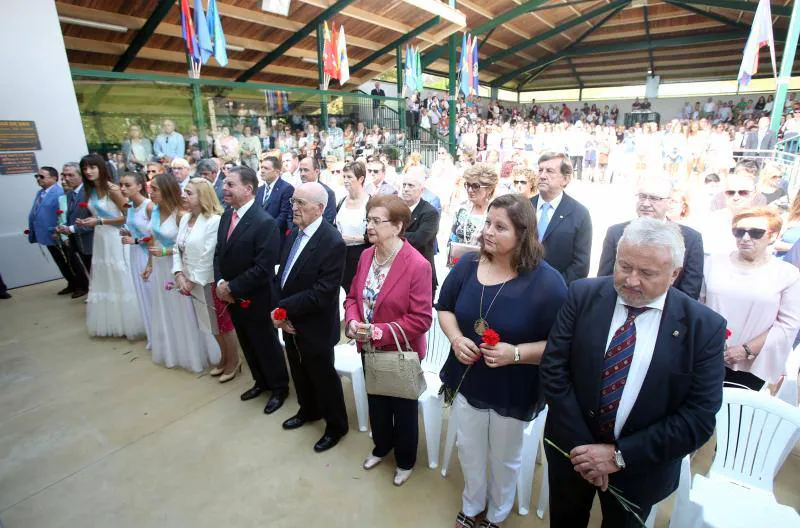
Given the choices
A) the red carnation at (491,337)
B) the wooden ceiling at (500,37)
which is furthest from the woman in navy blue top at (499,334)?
the wooden ceiling at (500,37)

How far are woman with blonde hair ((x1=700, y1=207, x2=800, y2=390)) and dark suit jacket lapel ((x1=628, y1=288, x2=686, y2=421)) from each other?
4.29 ft

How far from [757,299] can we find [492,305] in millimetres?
1631

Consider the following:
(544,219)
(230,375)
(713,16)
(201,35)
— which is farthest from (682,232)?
(713,16)

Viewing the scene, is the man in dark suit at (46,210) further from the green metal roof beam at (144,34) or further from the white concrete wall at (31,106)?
the green metal roof beam at (144,34)

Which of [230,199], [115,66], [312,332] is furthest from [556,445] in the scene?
[115,66]

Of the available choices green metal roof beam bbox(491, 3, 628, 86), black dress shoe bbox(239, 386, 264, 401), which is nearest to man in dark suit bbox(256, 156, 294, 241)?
black dress shoe bbox(239, 386, 264, 401)

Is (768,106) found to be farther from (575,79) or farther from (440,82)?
(440,82)

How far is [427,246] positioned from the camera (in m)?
3.63

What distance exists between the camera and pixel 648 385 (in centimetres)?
146

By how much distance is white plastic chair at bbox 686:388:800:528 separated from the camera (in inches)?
70.7

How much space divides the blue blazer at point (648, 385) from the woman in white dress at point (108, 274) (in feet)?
14.9

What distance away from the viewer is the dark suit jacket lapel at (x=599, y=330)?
1517mm

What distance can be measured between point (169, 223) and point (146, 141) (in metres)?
4.67

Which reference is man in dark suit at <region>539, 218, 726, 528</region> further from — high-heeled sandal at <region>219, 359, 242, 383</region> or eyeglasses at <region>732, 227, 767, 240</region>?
high-heeled sandal at <region>219, 359, 242, 383</region>
